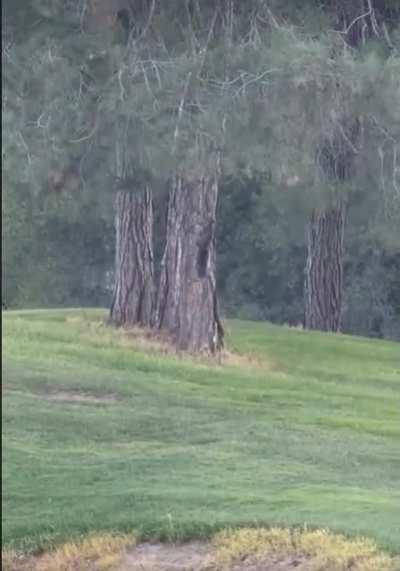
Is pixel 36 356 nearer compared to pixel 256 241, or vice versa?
pixel 36 356

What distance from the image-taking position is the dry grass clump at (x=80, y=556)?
37.3ft

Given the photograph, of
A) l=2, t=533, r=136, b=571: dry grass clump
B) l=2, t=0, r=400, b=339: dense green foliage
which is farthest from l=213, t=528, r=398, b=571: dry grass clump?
l=2, t=0, r=400, b=339: dense green foliage

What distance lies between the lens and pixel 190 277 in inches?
942

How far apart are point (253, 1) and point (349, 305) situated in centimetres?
2769

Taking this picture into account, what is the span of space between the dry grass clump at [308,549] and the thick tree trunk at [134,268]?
14403 mm

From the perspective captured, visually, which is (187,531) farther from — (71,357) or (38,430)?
(71,357)

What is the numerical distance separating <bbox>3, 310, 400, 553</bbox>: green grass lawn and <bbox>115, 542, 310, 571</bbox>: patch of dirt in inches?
7.0

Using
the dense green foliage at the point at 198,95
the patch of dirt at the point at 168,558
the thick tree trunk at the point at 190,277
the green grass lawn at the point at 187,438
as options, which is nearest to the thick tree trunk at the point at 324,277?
the green grass lawn at the point at 187,438

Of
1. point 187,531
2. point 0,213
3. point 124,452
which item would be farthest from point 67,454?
point 0,213

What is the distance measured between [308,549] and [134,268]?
51.5 feet

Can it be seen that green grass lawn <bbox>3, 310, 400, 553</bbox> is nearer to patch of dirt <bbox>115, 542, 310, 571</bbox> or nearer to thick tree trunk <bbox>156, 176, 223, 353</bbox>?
patch of dirt <bbox>115, 542, 310, 571</bbox>

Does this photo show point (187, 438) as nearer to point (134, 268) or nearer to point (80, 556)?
point (80, 556)

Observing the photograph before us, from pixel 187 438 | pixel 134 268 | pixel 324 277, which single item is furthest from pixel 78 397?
pixel 324 277

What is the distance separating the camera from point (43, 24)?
43.9 feet
